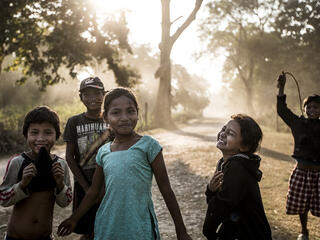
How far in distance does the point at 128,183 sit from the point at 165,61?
66.8 feet

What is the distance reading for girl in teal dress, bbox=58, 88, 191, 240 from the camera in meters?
2.03

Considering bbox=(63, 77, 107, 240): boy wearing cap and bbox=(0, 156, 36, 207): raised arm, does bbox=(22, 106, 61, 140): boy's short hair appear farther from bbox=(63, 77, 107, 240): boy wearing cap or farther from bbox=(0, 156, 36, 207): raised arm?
bbox=(63, 77, 107, 240): boy wearing cap

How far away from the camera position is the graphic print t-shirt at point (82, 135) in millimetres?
3197

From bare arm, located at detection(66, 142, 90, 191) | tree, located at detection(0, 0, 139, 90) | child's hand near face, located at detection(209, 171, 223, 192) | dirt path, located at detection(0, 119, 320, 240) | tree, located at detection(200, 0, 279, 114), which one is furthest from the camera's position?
tree, located at detection(200, 0, 279, 114)

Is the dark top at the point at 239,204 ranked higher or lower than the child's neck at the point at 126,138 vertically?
lower

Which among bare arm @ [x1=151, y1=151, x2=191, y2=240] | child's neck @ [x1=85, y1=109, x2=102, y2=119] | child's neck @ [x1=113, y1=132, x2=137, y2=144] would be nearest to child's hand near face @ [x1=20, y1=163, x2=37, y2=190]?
child's neck @ [x1=113, y1=132, x2=137, y2=144]

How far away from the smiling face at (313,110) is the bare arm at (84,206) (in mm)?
3135

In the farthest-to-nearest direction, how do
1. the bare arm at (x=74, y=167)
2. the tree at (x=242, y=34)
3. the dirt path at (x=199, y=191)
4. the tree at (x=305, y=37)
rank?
the tree at (x=242, y=34)
the tree at (x=305, y=37)
the dirt path at (x=199, y=191)
the bare arm at (x=74, y=167)

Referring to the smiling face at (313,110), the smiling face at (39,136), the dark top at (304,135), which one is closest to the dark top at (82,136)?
the smiling face at (39,136)

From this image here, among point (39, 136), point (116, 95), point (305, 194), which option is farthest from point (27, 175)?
point (305, 194)

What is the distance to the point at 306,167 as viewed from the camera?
409 centimetres

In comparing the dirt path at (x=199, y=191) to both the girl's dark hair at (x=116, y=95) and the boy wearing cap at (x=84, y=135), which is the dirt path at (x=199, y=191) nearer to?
the boy wearing cap at (x=84, y=135)

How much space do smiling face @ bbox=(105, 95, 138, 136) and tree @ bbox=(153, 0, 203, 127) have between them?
18.7m

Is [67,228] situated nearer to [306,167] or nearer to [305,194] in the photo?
[305,194]
